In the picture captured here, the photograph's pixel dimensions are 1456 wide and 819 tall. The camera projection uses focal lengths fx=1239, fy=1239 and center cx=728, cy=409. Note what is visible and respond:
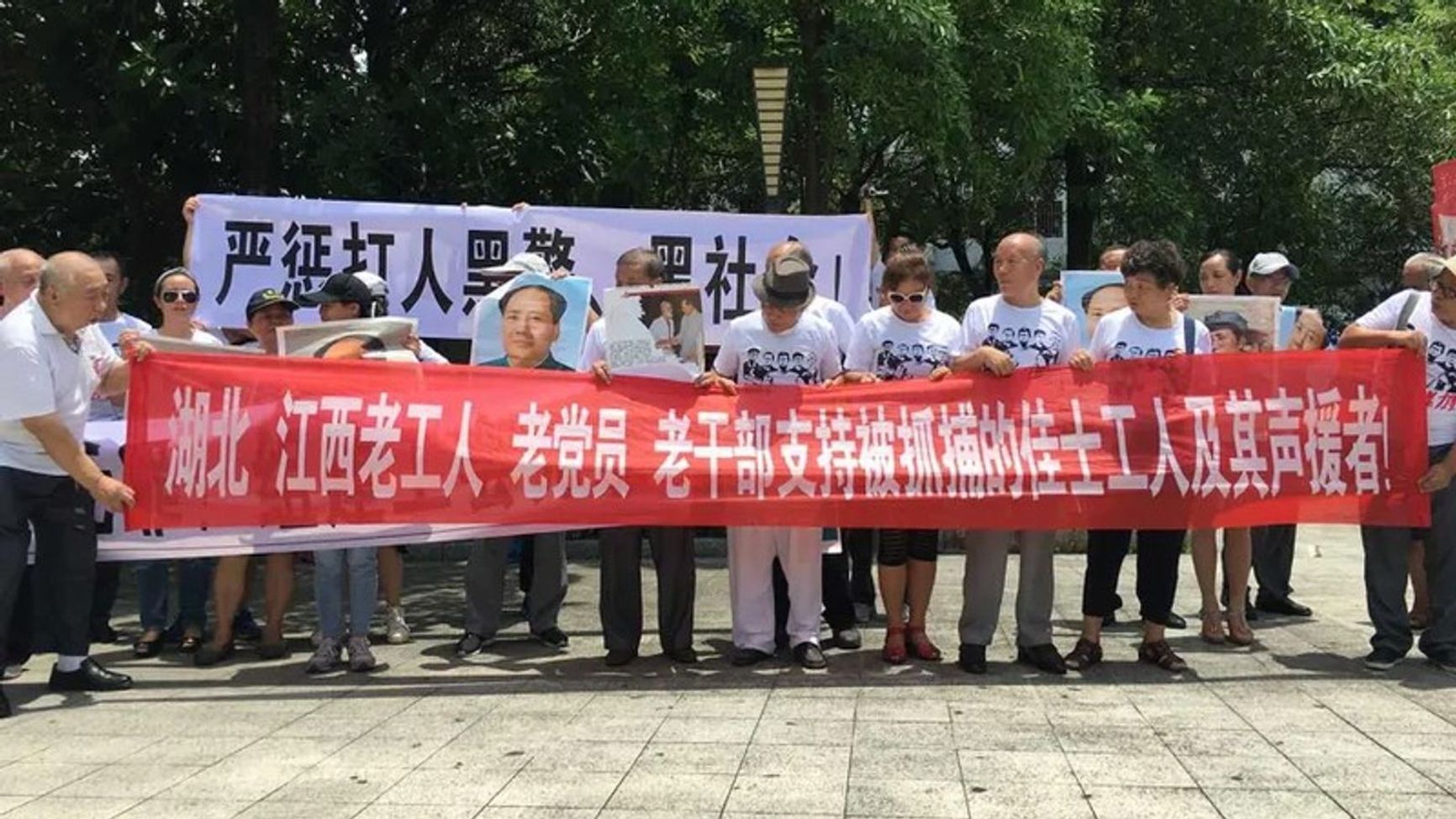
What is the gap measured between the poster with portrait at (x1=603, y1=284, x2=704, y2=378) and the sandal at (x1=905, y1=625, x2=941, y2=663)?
1505mm

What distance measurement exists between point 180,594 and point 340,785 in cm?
267

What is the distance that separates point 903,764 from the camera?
13.2 feet

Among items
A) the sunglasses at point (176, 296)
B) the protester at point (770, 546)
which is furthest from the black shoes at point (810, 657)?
the sunglasses at point (176, 296)

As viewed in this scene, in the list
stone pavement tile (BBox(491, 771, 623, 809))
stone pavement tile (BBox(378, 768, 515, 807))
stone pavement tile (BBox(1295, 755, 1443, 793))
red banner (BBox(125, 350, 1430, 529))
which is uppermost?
red banner (BBox(125, 350, 1430, 529))

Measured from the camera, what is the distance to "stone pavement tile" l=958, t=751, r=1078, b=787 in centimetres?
384

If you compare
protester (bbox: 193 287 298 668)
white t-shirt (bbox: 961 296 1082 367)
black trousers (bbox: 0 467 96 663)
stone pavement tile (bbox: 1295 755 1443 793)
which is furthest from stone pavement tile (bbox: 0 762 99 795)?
stone pavement tile (bbox: 1295 755 1443 793)

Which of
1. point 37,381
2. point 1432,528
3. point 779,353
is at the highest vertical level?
point 779,353

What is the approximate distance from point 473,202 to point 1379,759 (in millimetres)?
8717

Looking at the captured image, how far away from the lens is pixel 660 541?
564cm

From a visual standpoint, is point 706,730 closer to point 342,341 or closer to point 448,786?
point 448,786

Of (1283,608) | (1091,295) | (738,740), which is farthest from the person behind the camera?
(1283,608)

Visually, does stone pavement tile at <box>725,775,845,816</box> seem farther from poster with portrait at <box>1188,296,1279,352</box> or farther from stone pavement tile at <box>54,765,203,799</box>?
poster with portrait at <box>1188,296,1279,352</box>

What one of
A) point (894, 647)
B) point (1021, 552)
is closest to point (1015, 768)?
point (894, 647)

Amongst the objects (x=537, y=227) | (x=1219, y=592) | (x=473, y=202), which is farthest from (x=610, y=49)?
(x=1219, y=592)
